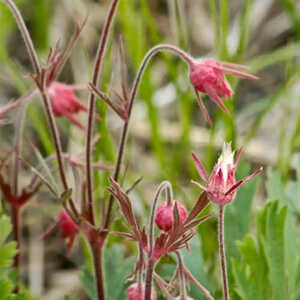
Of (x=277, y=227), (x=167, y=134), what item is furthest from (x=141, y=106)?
(x=277, y=227)

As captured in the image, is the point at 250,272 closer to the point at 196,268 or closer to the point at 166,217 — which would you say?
the point at 196,268

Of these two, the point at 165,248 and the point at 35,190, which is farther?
the point at 35,190

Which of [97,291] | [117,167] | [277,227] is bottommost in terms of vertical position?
[97,291]

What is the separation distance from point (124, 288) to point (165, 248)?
0.75 meters

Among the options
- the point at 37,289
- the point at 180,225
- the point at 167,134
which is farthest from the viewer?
the point at 167,134

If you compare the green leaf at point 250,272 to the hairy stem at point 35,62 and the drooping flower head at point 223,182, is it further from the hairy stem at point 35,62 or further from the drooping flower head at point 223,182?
the hairy stem at point 35,62

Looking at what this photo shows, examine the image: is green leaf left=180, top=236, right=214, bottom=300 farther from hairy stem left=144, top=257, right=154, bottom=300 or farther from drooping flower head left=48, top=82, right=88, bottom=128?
drooping flower head left=48, top=82, right=88, bottom=128

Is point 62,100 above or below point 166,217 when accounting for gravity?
above

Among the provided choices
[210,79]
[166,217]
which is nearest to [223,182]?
[166,217]

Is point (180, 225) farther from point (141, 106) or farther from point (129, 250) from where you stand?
point (141, 106)

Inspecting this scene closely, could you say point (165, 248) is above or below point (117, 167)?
below

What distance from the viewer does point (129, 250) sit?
411cm

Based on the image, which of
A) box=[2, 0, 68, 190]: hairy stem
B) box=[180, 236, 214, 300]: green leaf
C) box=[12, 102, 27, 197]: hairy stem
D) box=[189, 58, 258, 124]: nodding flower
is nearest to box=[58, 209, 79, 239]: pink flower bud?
box=[12, 102, 27, 197]: hairy stem

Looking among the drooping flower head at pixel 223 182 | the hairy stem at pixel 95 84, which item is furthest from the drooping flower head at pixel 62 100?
the drooping flower head at pixel 223 182
